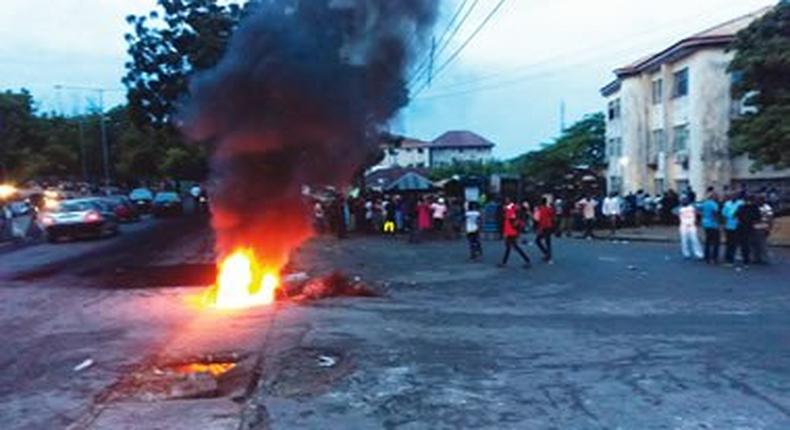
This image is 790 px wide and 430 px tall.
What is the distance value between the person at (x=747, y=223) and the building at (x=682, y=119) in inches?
636

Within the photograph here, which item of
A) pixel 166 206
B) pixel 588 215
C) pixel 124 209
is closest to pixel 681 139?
pixel 588 215

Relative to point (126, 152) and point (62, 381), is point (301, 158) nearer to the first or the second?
point (62, 381)

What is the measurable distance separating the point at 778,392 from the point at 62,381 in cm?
630

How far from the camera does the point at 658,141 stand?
44.7 metres

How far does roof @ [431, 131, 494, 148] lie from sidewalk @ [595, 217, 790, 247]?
257 ft

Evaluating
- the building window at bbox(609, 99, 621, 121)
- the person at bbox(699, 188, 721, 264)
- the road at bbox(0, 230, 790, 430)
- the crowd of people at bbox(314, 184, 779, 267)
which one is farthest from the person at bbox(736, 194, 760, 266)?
the building window at bbox(609, 99, 621, 121)

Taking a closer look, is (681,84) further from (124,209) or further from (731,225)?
(124,209)

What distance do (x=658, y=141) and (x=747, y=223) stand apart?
88.1 feet

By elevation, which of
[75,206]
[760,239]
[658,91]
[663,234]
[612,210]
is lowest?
[663,234]

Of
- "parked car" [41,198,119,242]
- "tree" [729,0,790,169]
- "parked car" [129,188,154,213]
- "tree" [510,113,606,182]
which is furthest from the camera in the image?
"tree" [510,113,606,182]

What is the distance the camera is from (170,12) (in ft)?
111

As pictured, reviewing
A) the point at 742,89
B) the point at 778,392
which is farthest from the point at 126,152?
the point at 778,392

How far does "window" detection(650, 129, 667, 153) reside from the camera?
43584 millimetres

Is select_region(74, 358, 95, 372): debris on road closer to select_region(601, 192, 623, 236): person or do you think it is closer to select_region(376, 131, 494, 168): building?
select_region(601, 192, 623, 236): person
